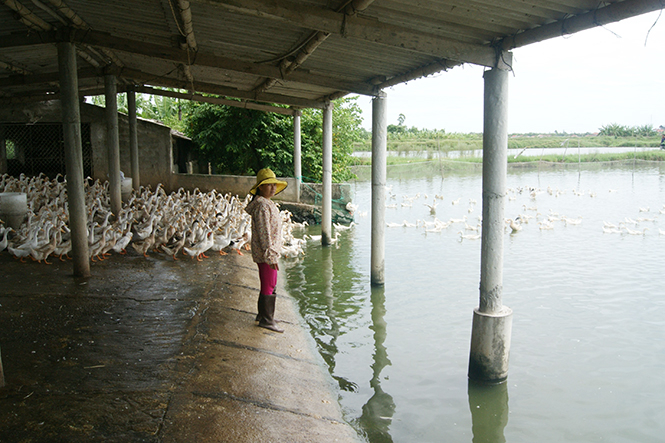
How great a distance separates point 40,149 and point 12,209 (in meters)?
9.78

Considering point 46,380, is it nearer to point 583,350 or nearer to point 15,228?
point 583,350

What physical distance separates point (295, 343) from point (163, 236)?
475cm

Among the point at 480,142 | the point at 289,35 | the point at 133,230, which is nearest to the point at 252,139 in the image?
the point at 133,230

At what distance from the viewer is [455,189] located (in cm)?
2897

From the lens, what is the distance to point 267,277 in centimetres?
527

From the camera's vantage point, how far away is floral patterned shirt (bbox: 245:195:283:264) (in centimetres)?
500

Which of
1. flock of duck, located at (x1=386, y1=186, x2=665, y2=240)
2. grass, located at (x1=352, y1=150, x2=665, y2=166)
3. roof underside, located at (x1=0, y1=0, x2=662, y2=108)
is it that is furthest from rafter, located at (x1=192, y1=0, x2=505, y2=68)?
grass, located at (x1=352, y1=150, x2=665, y2=166)

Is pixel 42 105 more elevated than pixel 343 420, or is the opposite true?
pixel 42 105

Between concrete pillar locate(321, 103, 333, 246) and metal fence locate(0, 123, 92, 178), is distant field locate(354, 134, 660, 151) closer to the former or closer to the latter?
metal fence locate(0, 123, 92, 178)

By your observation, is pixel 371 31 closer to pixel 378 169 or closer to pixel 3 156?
pixel 378 169

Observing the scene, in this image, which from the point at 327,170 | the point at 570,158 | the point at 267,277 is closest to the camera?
the point at 267,277

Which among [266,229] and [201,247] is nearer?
[266,229]

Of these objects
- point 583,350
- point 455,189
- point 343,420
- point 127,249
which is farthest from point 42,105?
point 455,189

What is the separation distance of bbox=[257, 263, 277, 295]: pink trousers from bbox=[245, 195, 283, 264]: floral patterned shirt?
12cm
